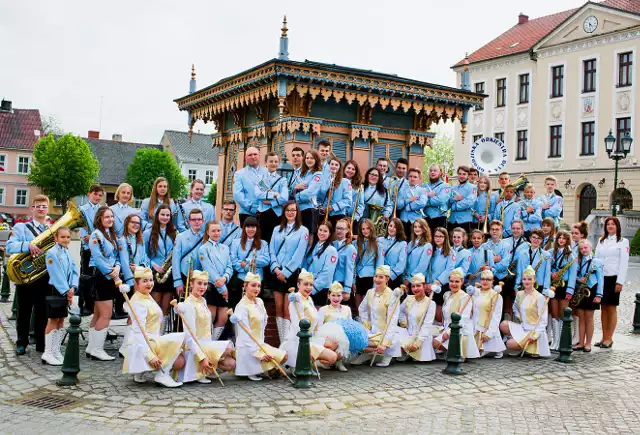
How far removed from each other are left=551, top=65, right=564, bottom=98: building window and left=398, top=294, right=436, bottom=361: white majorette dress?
3597cm

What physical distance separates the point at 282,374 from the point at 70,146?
53.0 meters

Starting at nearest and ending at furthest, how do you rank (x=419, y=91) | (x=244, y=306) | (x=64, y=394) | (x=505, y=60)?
(x=64, y=394), (x=244, y=306), (x=419, y=91), (x=505, y=60)

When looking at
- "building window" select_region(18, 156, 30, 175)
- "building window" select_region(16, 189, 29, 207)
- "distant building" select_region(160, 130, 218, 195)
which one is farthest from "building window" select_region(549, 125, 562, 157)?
"building window" select_region(16, 189, 29, 207)

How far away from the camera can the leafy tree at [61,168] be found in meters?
55.5

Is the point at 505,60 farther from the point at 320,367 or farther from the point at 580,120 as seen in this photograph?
the point at 320,367

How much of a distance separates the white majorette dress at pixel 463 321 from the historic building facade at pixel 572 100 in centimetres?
3141

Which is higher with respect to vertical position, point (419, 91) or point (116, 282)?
point (419, 91)

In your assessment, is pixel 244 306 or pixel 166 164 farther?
pixel 166 164

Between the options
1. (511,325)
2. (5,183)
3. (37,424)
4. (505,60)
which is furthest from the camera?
(5,183)

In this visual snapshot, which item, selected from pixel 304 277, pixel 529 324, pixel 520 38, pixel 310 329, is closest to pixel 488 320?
pixel 529 324

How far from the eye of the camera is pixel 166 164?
64938 millimetres

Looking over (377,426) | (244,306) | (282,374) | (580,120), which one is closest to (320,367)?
(282,374)

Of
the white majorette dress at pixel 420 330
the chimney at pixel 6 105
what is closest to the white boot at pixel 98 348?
the white majorette dress at pixel 420 330

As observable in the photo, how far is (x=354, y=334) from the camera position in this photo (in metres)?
8.27
